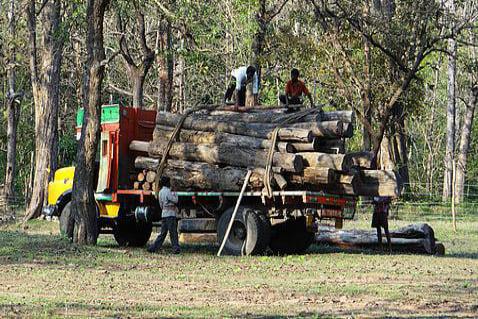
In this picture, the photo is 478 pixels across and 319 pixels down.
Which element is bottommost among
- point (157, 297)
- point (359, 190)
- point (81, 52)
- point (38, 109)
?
point (157, 297)

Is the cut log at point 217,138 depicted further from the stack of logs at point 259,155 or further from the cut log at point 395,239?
the cut log at point 395,239

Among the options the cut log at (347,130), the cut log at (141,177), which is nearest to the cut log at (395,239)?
the cut log at (347,130)

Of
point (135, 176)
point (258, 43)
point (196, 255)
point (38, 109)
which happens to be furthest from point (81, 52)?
point (196, 255)

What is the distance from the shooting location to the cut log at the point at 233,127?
20562mm

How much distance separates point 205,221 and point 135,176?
222 centimetres

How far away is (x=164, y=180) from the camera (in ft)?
72.2

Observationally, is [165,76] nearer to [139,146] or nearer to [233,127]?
[139,146]

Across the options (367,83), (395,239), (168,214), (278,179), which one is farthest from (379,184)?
(367,83)

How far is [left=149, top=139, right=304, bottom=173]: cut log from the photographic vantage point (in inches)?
798

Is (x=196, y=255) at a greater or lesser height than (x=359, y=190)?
lesser

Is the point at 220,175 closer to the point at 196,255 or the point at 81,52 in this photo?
the point at 196,255

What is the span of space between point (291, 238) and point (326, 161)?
8.81 feet

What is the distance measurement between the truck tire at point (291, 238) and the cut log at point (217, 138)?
6.55ft

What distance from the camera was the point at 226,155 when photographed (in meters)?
21.3
